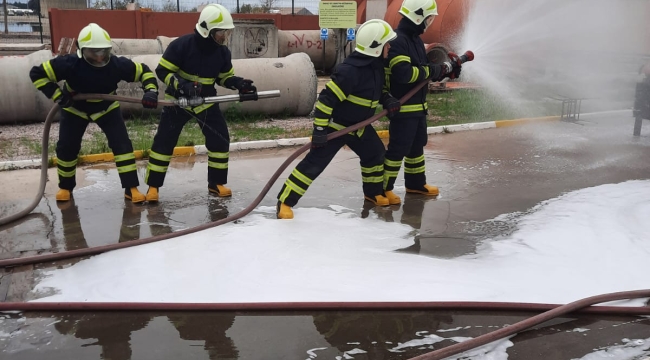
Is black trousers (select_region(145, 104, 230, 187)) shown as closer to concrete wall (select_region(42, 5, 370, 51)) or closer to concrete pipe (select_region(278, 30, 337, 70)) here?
concrete pipe (select_region(278, 30, 337, 70))

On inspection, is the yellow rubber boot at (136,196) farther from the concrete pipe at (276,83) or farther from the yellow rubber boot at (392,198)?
the concrete pipe at (276,83)

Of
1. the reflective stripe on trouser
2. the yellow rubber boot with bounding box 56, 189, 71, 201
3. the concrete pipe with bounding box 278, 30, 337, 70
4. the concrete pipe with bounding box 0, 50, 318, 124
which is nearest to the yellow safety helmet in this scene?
the reflective stripe on trouser

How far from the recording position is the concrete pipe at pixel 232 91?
348 inches

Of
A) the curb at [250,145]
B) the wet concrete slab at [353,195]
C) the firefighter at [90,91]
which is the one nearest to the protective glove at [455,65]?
the wet concrete slab at [353,195]

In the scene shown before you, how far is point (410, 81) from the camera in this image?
540 centimetres

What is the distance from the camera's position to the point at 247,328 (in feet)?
11.5

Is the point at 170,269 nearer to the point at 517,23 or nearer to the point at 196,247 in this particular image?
the point at 196,247

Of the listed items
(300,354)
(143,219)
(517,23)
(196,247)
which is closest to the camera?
(300,354)

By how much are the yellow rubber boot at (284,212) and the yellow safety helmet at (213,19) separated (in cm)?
160

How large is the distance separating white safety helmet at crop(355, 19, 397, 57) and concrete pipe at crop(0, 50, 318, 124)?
468 cm

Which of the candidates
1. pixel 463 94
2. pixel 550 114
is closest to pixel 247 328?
pixel 550 114

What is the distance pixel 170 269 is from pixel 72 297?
24.4 inches

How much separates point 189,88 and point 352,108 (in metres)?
1.40

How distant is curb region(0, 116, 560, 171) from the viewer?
6.79 metres
